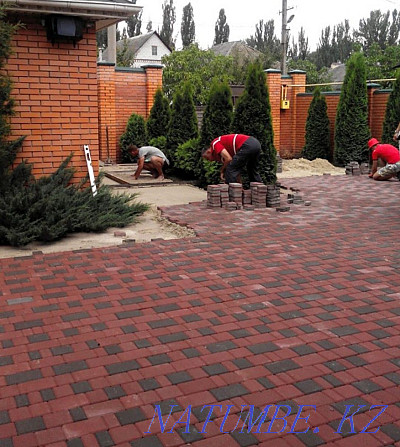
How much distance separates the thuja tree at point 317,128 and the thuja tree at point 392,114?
78.2 inches

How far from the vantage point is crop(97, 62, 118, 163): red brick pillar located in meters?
15.1

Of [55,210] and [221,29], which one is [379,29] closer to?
[221,29]

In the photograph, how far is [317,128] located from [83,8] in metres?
10.8

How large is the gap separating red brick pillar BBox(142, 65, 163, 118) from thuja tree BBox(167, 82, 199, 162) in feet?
12.2

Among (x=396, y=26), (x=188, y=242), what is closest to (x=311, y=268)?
(x=188, y=242)

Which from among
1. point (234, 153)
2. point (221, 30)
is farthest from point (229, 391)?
point (221, 30)

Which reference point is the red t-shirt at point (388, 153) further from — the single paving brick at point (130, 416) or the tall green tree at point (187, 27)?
the tall green tree at point (187, 27)

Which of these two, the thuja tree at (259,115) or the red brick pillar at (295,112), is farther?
the red brick pillar at (295,112)

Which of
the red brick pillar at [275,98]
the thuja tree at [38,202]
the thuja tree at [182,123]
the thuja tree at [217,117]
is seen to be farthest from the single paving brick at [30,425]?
the red brick pillar at [275,98]

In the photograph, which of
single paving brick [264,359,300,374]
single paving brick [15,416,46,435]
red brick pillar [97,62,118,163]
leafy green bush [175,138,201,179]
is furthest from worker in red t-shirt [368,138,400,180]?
single paving brick [15,416,46,435]

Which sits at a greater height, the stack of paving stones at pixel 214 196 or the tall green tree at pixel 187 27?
the tall green tree at pixel 187 27

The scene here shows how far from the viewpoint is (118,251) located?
5949mm

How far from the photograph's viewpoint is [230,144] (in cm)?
905

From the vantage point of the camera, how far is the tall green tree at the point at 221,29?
7944 centimetres
